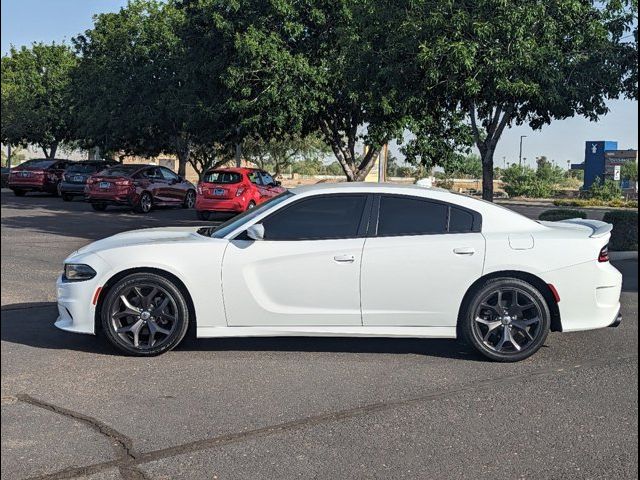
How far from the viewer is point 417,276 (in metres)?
6.06

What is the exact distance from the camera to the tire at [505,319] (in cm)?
610

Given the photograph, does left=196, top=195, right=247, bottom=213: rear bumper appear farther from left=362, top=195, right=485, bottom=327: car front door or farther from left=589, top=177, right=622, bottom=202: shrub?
left=589, top=177, right=622, bottom=202: shrub

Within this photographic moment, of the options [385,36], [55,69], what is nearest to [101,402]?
[385,36]

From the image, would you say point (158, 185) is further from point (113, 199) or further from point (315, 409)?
point (315, 409)

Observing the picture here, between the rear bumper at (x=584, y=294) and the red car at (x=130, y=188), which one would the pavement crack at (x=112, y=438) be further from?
the red car at (x=130, y=188)

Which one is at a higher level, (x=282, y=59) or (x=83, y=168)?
(x=282, y=59)

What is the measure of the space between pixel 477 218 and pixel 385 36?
9384 mm

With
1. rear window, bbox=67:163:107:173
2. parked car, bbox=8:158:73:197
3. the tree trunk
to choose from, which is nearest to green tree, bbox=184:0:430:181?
the tree trunk

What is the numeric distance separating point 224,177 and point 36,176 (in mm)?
12724

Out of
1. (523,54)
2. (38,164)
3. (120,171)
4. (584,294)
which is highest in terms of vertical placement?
(523,54)

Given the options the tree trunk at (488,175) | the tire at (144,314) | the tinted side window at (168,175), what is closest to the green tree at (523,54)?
the tree trunk at (488,175)

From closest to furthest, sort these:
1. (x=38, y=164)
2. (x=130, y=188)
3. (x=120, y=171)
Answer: (x=130, y=188) → (x=120, y=171) → (x=38, y=164)

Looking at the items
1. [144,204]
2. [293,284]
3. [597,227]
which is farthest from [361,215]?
[144,204]

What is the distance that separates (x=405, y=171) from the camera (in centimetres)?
8075
